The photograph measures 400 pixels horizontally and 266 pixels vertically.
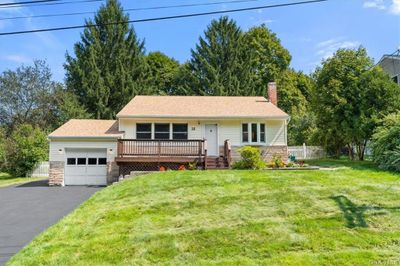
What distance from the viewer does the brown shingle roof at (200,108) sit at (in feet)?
60.3

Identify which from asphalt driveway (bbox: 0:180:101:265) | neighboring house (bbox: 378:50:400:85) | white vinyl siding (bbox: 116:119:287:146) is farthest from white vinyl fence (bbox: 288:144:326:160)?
asphalt driveway (bbox: 0:180:101:265)

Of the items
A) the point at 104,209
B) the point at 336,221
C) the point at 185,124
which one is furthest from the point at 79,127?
the point at 336,221

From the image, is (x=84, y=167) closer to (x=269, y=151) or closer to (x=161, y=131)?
(x=161, y=131)

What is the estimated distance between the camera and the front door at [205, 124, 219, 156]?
18.6m

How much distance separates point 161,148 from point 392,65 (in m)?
20.6

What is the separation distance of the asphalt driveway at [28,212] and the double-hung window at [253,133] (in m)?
9.11

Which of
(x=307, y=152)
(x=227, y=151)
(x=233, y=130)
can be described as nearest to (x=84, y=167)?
(x=227, y=151)

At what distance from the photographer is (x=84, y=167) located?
58.7 ft

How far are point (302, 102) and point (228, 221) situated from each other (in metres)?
32.2

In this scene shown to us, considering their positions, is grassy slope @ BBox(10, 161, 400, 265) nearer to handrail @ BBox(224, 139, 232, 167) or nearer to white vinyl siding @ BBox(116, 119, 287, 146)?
handrail @ BBox(224, 139, 232, 167)

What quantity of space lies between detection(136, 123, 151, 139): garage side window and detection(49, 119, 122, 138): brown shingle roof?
991mm

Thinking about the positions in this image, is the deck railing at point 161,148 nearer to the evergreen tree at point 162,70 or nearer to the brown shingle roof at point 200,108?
the brown shingle roof at point 200,108

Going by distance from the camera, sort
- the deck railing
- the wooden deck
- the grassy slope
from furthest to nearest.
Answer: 1. the deck railing
2. the wooden deck
3. the grassy slope

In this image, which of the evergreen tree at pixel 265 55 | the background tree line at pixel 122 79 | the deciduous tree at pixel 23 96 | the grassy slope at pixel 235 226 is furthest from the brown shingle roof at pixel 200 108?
the evergreen tree at pixel 265 55
